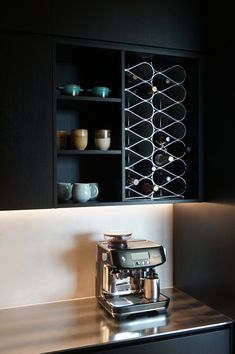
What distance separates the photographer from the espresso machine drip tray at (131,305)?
182 centimetres

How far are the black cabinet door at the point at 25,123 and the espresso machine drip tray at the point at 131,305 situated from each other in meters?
0.58

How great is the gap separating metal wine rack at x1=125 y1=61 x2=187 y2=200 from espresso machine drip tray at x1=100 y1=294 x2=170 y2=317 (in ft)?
1.66

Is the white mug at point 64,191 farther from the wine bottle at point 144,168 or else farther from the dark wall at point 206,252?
the dark wall at point 206,252

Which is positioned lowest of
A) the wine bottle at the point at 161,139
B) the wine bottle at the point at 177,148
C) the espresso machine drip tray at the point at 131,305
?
the espresso machine drip tray at the point at 131,305

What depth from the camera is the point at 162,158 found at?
204 cm

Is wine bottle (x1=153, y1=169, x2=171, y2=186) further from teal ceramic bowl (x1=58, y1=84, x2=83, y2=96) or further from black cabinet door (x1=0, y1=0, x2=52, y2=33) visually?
black cabinet door (x1=0, y1=0, x2=52, y2=33)

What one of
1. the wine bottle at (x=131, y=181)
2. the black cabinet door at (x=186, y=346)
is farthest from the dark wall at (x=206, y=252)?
the wine bottle at (x=131, y=181)

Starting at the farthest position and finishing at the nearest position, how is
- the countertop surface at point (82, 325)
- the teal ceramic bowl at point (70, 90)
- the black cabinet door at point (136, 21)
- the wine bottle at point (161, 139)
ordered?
the wine bottle at point (161, 139) < the teal ceramic bowl at point (70, 90) < the black cabinet door at point (136, 21) < the countertop surface at point (82, 325)

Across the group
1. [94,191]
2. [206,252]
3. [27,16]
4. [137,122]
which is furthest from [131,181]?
[27,16]

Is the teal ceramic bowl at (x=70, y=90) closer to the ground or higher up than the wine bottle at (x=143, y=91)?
closer to the ground

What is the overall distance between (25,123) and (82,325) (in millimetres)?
937

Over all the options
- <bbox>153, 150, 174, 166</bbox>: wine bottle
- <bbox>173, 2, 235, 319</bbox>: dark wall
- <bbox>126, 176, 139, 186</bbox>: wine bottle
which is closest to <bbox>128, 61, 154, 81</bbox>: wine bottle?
<bbox>173, 2, 235, 319</bbox>: dark wall

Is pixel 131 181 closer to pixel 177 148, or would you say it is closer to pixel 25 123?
pixel 177 148

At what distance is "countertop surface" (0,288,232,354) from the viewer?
158 centimetres
